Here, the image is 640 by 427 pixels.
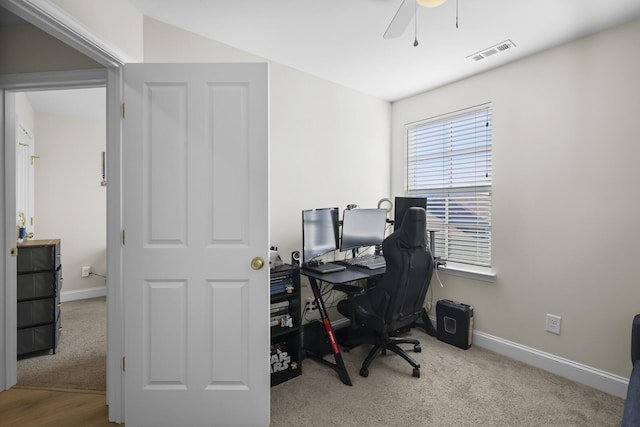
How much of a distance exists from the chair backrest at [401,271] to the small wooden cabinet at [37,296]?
110 inches

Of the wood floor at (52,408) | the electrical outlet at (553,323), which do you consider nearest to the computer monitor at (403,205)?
the electrical outlet at (553,323)

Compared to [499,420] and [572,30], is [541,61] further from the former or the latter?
[499,420]

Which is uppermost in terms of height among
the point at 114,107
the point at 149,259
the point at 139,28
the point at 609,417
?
the point at 139,28

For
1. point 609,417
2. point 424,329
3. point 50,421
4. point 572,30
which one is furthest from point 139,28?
point 609,417

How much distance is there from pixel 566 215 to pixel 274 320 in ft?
8.00

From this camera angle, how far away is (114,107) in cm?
176

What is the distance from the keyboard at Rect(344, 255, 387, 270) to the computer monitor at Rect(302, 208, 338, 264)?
248 mm

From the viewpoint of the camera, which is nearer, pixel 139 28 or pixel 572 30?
pixel 139 28

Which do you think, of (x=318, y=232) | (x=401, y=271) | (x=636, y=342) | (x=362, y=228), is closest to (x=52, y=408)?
(x=318, y=232)

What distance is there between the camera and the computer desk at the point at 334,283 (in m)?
2.24

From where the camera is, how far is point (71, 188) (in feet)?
13.7

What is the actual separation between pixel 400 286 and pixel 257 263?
3.62 feet

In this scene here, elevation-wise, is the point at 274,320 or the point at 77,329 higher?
the point at 274,320

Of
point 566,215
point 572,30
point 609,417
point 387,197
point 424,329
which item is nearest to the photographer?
point 609,417
